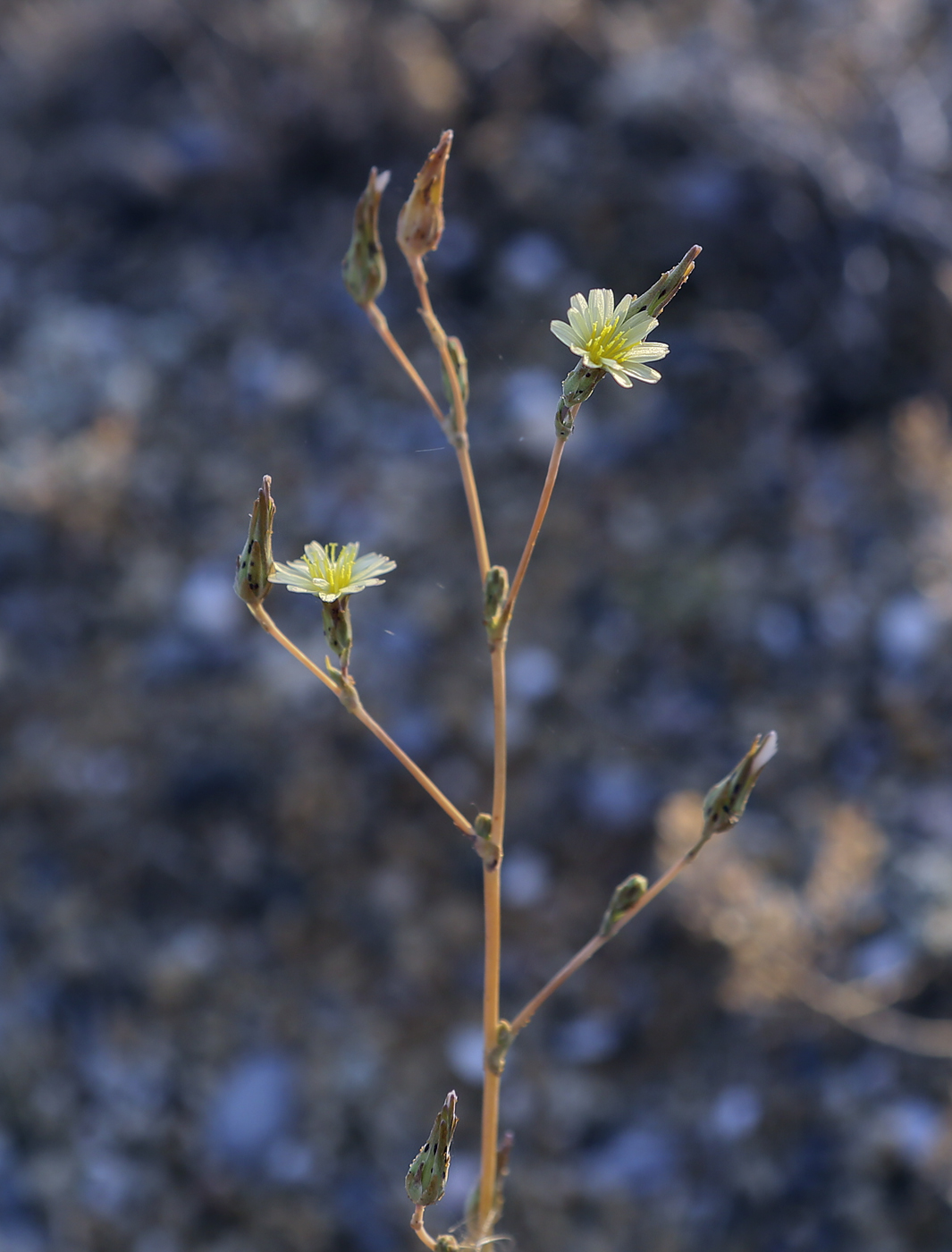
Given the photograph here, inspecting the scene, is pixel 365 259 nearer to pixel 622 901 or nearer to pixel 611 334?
pixel 611 334

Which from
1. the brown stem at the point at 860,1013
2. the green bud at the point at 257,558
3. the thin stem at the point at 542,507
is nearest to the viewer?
the thin stem at the point at 542,507

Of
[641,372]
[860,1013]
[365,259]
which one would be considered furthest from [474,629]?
[641,372]

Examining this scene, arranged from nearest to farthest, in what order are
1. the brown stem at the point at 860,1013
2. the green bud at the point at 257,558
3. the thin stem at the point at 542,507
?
1. the thin stem at the point at 542,507
2. the green bud at the point at 257,558
3. the brown stem at the point at 860,1013

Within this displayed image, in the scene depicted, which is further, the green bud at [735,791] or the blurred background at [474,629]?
the blurred background at [474,629]

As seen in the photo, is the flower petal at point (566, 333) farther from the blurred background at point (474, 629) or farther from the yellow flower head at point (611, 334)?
the blurred background at point (474, 629)

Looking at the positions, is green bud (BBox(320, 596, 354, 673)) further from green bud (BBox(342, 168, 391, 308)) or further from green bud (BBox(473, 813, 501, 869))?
green bud (BBox(342, 168, 391, 308))

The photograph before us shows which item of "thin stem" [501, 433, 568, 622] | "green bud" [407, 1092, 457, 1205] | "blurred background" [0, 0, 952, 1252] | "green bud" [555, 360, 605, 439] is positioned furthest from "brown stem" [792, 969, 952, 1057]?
"green bud" [555, 360, 605, 439]

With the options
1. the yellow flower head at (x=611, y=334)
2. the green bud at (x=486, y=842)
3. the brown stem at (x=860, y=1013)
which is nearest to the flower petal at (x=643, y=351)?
the yellow flower head at (x=611, y=334)
